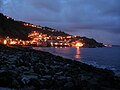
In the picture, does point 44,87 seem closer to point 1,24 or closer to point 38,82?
point 38,82

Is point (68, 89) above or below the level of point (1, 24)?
below

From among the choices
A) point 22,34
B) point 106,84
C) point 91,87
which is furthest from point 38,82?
point 22,34

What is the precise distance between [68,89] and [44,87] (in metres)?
1.17

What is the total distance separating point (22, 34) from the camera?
189m

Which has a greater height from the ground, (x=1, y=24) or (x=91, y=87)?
(x=1, y=24)

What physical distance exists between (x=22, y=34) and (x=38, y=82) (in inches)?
7018

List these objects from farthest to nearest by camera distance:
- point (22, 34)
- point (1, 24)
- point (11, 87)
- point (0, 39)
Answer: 1. point (22, 34)
2. point (1, 24)
3. point (0, 39)
4. point (11, 87)

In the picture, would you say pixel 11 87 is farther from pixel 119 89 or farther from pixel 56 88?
pixel 119 89

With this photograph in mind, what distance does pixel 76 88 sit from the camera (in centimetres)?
1298

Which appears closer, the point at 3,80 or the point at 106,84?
the point at 3,80

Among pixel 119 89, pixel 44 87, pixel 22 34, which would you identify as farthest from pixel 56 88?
pixel 22 34

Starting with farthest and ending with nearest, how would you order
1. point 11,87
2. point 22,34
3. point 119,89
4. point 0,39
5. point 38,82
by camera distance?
point 22,34
point 0,39
point 119,89
point 38,82
point 11,87

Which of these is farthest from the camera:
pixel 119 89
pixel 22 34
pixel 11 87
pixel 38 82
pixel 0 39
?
pixel 22 34

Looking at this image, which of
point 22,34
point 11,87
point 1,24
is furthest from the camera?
point 22,34
